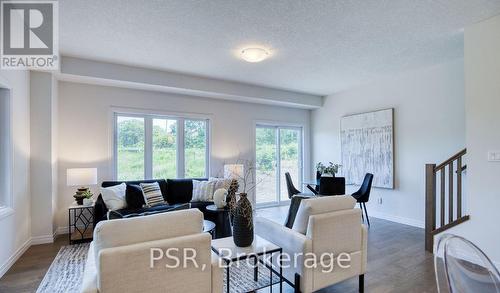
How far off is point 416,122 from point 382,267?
2885 millimetres

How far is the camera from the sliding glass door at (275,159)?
20.6 ft

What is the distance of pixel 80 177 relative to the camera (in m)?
3.91

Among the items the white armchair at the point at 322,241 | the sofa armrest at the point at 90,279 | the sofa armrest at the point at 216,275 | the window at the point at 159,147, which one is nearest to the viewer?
the sofa armrest at the point at 90,279

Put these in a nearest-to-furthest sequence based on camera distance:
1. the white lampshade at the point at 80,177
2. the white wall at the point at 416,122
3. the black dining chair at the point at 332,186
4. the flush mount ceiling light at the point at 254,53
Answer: the flush mount ceiling light at the point at 254,53
the white lampshade at the point at 80,177
the white wall at the point at 416,122
the black dining chair at the point at 332,186

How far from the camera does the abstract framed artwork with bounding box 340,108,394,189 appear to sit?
5.04m

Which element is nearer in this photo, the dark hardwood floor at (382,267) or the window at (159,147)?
the dark hardwood floor at (382,267)

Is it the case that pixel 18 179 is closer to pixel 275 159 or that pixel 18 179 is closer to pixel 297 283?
pixel 297 283

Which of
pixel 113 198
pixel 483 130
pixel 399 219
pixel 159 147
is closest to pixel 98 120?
pixel 159 147

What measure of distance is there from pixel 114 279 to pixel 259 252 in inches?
41.7

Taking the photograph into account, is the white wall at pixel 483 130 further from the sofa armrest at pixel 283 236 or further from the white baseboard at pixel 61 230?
the white baseboard at pixel 61 230

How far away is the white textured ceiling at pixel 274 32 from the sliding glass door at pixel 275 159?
2.14 meters

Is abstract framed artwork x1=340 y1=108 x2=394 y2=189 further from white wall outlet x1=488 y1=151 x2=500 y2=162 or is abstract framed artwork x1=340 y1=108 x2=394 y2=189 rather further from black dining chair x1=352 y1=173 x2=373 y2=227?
white wall outlet x1=488 y1=151 x2=500 y2=162

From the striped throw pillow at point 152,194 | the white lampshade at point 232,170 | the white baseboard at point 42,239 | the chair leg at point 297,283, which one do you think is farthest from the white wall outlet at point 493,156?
the white baseboard at point 42,239

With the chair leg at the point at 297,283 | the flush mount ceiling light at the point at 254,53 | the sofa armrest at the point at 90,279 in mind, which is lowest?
the chair leg at the point at 297,283
